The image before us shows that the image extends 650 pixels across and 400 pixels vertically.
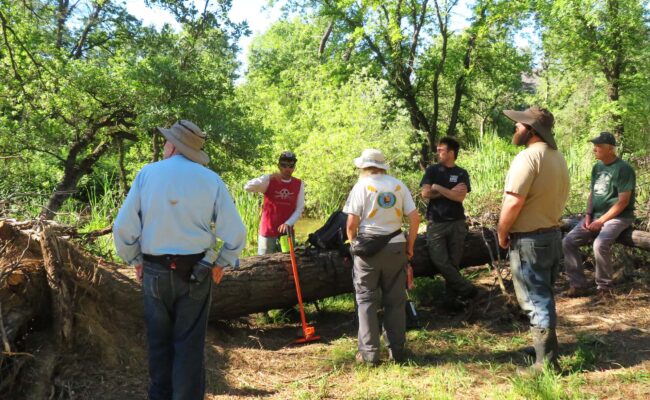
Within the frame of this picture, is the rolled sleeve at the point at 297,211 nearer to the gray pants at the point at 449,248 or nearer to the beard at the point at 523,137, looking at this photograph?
the gray pants at the point at 449,248

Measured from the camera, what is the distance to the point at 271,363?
457 centimetres

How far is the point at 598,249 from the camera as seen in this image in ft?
18.3

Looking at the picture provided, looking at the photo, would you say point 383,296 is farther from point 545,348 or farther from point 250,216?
point 250,216

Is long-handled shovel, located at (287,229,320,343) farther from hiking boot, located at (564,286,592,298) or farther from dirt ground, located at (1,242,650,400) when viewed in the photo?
hiking boot, located at (564,286,592,298)

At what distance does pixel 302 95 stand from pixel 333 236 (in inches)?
570

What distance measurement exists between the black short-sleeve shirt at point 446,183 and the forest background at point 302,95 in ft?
5.30

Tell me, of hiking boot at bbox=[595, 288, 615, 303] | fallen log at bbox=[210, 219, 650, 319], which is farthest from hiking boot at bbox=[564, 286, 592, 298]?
fallen log at bbox=[210, 219, 650, 319]

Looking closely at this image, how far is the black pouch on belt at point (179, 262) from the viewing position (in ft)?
9.77

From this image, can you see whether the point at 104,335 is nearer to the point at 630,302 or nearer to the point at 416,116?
the point at 630,302

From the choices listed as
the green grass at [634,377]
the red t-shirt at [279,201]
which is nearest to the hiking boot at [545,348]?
the green grass at [634,377]

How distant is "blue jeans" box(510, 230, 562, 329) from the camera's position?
3.84m

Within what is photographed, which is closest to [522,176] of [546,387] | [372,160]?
[372,160]

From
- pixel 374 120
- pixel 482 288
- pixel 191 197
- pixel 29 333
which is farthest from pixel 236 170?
pixel 374 120

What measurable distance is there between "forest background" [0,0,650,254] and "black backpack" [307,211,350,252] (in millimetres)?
2325
